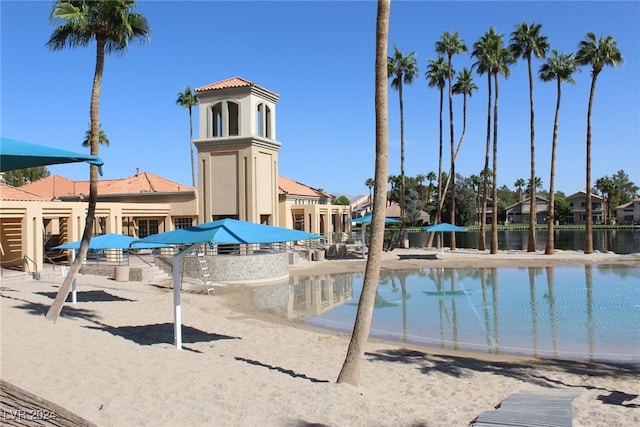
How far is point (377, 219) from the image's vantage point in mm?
→ 8180

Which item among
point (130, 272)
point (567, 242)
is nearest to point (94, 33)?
point (130, 272)

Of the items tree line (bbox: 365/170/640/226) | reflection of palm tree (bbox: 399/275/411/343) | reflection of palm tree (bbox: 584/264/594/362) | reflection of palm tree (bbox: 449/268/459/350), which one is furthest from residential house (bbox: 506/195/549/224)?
reflection of palm tree (bbox: 449/268/459/350)

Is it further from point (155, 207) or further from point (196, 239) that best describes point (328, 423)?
point (155, 207)

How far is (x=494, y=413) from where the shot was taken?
6.48 meters

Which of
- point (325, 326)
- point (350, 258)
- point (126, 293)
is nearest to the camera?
point (325, 326)

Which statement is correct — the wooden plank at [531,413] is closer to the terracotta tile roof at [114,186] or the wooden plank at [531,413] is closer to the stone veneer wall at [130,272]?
the stone veneer wall at [130,272]

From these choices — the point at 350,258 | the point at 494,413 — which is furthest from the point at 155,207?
the point at 494,413

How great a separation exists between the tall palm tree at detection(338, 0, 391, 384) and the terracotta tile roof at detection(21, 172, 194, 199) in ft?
91.4

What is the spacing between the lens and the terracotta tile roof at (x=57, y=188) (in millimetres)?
41906

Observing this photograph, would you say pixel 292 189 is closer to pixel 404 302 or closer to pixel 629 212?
pixel 404 302

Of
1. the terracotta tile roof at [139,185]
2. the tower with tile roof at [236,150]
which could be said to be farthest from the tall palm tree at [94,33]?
the terracotta tile roof at [139,185]

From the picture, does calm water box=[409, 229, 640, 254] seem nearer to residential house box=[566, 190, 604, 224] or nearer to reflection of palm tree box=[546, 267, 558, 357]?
reflection of palm tree box=[546, 267, 558, 357]

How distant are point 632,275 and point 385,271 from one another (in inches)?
491

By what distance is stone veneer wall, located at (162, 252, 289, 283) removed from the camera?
78.5 feet
